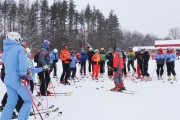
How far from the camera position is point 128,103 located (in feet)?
26.5

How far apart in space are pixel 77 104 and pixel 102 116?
5.21 ft

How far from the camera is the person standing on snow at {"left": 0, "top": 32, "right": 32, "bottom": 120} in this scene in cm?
486

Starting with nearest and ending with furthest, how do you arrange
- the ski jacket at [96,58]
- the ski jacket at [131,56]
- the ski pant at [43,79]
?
1. the ski pant at [43,79]
2. the ski jacket at [96,58]
3. the ski jacket at [131,56]

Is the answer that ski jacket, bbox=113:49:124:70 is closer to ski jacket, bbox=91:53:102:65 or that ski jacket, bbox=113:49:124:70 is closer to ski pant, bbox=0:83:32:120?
ski jacket, bbox=91:53:102:65

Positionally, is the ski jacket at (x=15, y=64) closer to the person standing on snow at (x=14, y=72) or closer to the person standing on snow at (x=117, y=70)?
the person standing on snow at (x=14, y=72)

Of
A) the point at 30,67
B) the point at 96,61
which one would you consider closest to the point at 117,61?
the point at 30,67

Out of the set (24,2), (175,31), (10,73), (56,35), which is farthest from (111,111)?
(175,31)

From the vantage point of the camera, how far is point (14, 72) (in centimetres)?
487

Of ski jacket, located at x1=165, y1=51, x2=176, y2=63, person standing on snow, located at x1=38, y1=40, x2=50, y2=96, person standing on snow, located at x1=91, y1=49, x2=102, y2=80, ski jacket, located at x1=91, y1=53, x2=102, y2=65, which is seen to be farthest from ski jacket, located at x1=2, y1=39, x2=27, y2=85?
ski jacket, located at x1=165, y1=51, x2=176, y2=63

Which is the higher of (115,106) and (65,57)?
(65,57)

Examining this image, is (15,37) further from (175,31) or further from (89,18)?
(175,31)

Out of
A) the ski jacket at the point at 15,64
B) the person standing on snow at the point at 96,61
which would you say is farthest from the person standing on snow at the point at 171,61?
the ski jacket at the point at 15,64

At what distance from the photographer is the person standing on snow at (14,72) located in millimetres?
4855

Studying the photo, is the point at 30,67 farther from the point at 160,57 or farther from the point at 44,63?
the point at 160,57
